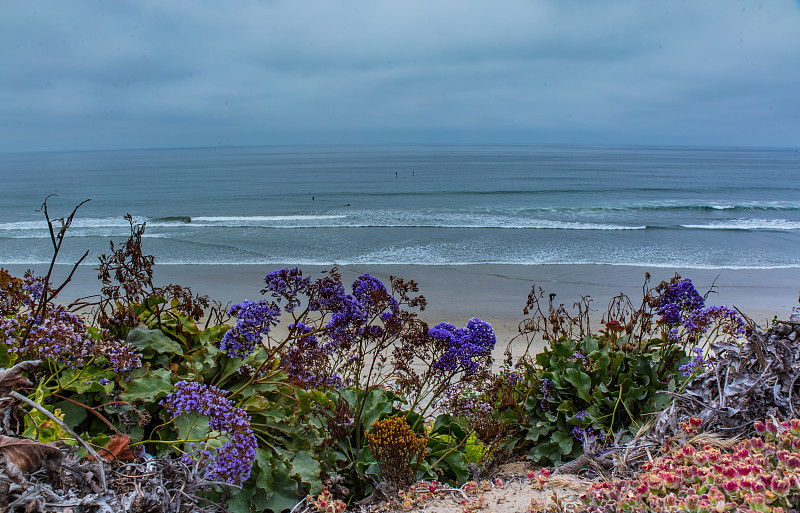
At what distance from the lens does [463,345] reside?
11.5 feet

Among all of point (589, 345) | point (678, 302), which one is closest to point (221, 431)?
point (589, 345)

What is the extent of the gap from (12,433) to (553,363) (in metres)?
3.55

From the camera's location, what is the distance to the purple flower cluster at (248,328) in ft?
10.1

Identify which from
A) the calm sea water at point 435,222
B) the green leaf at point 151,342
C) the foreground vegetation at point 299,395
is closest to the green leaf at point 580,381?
the foreground vegetation at point 299,395

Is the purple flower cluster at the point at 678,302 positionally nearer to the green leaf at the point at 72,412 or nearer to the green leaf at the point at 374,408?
the green leaf at the point at 374,408

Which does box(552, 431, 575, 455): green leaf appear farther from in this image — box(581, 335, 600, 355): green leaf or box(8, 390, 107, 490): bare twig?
box(8, 390, 107, 490): bare twig

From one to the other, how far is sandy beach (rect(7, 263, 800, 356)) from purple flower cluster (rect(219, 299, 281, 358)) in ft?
23.8

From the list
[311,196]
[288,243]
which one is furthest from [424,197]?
[288,243]

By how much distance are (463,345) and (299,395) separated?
1.08m

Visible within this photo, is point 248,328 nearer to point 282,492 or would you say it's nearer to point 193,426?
point 193,426

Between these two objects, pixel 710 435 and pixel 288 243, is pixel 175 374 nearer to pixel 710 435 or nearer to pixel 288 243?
pixel 710 435

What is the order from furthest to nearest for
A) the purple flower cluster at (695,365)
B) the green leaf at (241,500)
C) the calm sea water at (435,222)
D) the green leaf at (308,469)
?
the calm sea water at (435,222)
the purple flower cluster at (695,365)
the green leaf at (308,469)
the green leaf at (241,500)

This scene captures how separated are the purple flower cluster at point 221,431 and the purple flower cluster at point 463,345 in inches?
51.0

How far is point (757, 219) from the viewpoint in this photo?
2905 centimetres
